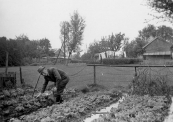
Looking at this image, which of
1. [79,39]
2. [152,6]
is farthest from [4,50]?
[152,6]

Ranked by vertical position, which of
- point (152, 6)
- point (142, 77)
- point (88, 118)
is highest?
point (152, 6)

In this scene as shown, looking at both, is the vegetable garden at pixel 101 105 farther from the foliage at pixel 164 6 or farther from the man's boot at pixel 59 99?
the foliage at pixel 164 6

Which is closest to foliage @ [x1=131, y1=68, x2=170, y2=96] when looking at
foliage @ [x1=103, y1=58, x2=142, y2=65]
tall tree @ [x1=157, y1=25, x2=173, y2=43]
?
foliage @ [x1=103, y1=58, x2=142, y2=65]

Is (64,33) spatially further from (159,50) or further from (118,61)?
(159,50)

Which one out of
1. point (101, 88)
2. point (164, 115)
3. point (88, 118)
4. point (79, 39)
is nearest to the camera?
point (164, 115)

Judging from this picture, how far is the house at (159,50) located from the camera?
33.0 m

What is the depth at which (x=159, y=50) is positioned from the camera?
35062 millimetres

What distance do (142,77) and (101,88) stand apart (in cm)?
260

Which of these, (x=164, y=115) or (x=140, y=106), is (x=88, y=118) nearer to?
(x=140, y=106)

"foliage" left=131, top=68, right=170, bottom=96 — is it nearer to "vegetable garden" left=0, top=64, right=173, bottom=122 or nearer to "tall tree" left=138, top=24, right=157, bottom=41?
"vegetable garden" left=0, top=64, right=173, bottom=122

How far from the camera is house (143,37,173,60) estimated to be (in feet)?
108

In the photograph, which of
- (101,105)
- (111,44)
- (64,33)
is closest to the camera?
(101,105)

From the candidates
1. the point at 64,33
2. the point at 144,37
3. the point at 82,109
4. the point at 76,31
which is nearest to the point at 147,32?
the point at 144,37

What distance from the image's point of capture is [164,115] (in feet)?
14.4
